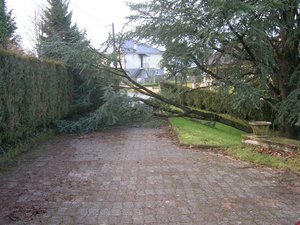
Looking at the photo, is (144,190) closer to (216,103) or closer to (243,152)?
(243,152)

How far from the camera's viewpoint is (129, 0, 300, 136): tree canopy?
8.05 m

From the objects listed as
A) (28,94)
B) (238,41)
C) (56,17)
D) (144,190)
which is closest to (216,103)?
(238,41)

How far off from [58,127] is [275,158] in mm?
7527

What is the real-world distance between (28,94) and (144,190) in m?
5.07

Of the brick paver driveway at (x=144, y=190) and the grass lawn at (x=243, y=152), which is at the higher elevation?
the grass lawn at (x=243, y=152)

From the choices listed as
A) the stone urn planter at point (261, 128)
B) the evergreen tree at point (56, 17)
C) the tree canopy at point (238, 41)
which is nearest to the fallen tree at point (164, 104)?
the tree canopy at point (238, 41)

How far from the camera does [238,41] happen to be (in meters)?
8.95

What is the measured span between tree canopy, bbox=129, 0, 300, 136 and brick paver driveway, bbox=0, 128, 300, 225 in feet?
8.74

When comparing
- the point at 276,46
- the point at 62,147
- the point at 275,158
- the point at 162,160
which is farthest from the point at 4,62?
the point at 276,46

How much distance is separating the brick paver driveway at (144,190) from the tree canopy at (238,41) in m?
2.66

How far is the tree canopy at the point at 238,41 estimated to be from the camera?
8.05m

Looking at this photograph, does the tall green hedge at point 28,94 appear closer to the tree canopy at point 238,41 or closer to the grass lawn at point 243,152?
the tree canopy at point 238,41

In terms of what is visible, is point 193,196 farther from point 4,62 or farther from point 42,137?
point 42,137

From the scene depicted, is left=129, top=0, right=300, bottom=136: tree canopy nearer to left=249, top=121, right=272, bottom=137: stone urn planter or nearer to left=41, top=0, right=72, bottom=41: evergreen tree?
left=249, top=121, right=272, bottom=137: stone urn planter
